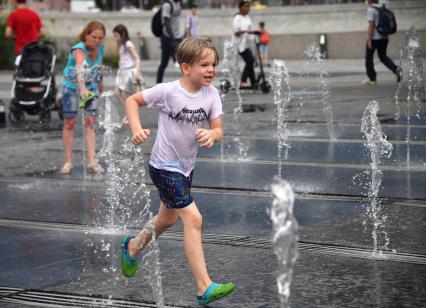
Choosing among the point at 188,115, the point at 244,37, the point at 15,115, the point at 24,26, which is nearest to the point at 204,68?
the point at 188,115

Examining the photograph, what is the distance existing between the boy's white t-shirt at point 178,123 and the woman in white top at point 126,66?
9.22 metres

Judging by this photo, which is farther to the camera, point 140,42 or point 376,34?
point 140,42

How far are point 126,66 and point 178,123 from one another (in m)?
9.83

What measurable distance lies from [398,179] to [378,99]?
26.4ft

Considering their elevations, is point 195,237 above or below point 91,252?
above

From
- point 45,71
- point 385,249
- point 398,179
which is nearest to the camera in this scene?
point 385,249

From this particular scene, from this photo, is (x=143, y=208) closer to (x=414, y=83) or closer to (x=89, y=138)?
(x=89, y=138)

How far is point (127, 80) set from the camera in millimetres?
15984

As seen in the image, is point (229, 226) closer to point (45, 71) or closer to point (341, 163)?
point (341, 163)

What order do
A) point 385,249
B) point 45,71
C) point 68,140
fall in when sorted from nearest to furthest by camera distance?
point 385,249, point 68,140, point 45,71

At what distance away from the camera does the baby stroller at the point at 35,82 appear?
15.7 meters

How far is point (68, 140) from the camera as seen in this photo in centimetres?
1110

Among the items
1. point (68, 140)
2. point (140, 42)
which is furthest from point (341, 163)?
point (140, 42)

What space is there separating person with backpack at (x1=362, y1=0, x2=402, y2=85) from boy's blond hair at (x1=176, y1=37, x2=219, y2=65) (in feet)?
48.9
